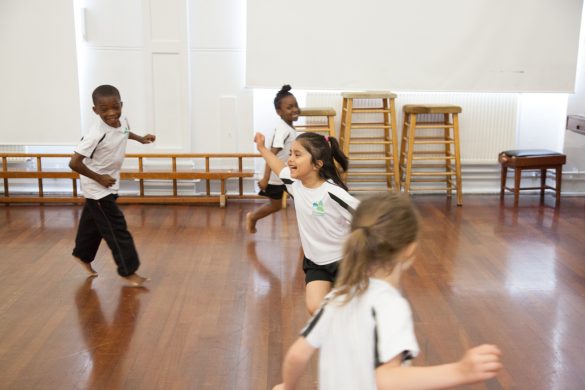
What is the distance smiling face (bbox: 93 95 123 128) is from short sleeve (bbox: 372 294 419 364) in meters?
2.85

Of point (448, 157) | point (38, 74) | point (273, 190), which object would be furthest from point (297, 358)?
point (38, 74)

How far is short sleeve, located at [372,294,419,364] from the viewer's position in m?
1.47

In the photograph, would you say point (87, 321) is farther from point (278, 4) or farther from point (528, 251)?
point (278, 4)

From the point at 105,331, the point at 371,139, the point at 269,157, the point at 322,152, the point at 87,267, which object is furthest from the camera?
the point at 371,139

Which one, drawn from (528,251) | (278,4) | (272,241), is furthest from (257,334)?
(278,4)

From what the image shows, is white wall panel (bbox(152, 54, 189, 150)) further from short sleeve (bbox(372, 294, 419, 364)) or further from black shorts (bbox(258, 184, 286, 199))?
short sleeve (bbox(372, 294, 419, 364))

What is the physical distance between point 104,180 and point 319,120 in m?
3.18

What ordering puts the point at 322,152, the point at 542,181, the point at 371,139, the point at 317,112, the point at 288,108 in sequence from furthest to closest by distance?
the point at 542,181, the point at 371,139, the point at 317,112, the point at 288,108, the point at 322,152

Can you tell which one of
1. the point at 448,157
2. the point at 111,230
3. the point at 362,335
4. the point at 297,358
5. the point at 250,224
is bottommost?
the point at 250,224

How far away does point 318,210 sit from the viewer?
3.01m

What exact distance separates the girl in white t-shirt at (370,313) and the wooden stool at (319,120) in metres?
4.84

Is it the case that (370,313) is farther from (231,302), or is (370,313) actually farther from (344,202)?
(231,302)

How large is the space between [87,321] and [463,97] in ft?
15.1

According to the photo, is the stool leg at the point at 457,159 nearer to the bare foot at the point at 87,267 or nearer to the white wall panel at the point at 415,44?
the white wall panel at the point at 415,44
